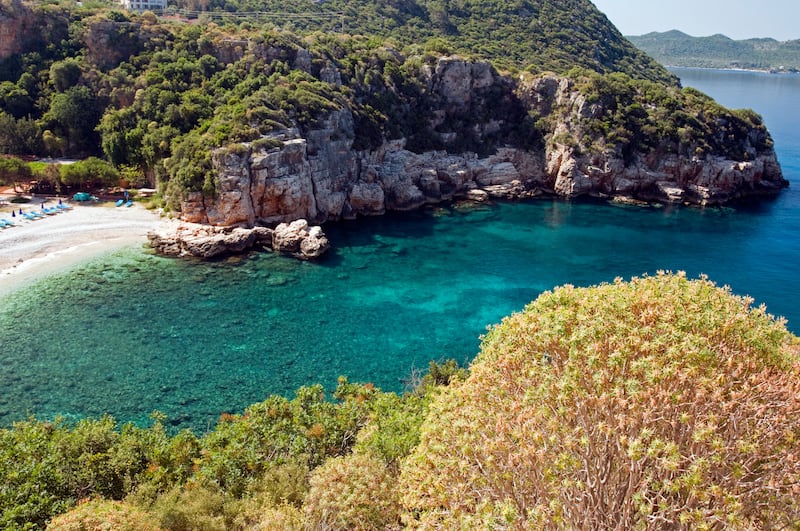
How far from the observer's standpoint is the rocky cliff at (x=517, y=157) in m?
51.8

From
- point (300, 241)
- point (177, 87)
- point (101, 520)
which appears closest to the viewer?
point (101, 520)

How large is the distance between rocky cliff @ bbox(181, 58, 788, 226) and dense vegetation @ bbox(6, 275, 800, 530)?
1396 inches

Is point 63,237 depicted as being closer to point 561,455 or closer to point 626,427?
point 561,455

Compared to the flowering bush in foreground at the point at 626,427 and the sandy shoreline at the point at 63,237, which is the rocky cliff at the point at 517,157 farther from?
the flowering bush in foreground at the point at 626,427

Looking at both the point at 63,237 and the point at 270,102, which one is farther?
the point at 270,102

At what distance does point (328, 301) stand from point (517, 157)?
1497 inches

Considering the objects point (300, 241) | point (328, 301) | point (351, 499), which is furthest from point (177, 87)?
point (351, 499)

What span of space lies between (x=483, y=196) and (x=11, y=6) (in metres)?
55.5

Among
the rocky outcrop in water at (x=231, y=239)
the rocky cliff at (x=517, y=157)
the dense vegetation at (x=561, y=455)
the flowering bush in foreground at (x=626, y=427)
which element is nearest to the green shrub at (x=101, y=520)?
the dense vegetation at (x=561, y=455)

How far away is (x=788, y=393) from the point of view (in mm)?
9039

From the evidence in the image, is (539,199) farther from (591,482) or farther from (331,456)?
(591,482)

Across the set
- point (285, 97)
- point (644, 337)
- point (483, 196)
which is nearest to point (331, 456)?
point (644, 337)

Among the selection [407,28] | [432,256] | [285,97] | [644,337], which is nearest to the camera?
[644,337]

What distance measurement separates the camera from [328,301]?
34.5 m
